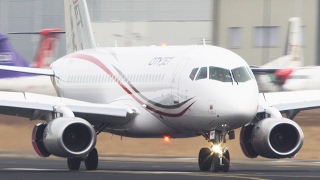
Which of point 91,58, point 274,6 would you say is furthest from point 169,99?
point 274,6

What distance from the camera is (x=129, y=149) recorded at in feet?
142

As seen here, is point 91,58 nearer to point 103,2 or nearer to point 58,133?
point 58,133

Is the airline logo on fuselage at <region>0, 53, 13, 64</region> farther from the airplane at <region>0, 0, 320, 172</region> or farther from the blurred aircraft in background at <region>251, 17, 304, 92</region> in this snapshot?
the airplane at <region>0, 0, 320, 172</region>

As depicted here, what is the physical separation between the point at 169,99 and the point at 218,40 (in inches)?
1724

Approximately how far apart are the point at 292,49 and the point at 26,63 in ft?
54.8

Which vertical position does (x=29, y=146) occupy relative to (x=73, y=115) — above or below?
below

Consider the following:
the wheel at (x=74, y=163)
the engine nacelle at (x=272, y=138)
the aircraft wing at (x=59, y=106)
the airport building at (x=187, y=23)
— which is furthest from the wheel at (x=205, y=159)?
the airport building at (x=187, y=23)

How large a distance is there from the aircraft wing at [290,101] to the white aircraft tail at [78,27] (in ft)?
27.3

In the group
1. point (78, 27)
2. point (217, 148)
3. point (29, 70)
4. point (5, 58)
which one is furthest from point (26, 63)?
point (217, 148)

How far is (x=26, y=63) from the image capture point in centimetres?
6003

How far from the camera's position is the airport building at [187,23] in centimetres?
6956

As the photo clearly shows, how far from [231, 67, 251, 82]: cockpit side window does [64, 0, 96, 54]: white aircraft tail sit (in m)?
10.3

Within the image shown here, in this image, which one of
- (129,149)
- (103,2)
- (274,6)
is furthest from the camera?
(103,2)

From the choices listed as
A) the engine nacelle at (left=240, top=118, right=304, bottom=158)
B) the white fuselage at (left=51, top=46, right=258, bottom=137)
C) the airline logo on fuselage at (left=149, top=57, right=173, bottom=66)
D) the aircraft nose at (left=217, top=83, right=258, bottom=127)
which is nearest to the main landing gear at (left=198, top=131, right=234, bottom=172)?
the white fuselage at (left=51, top=46, right=258, bottom=137)
